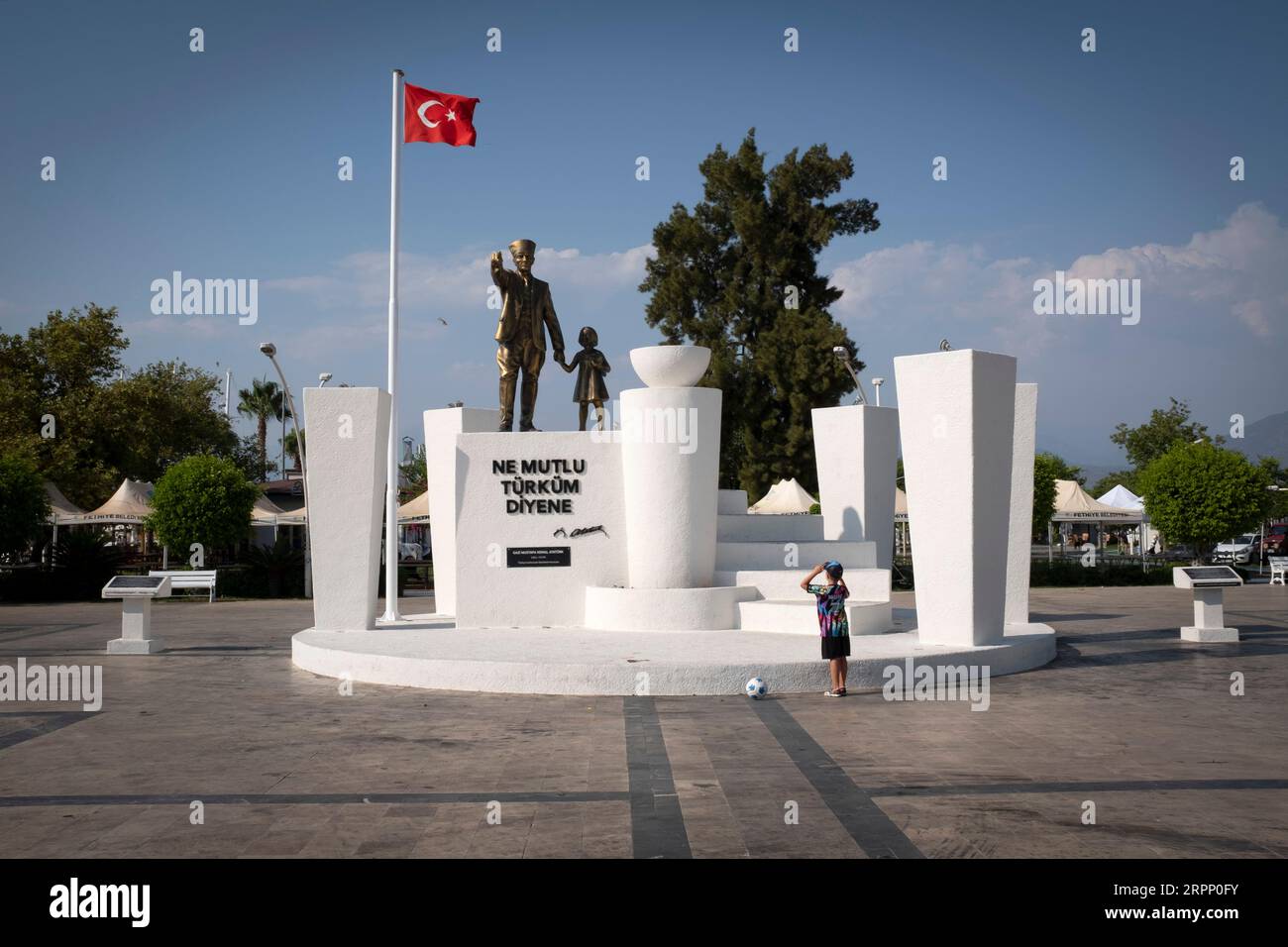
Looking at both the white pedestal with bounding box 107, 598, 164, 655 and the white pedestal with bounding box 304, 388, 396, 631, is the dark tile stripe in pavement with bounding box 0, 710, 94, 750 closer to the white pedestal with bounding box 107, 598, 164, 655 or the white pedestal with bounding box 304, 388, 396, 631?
the white pedestal with bounding box 304, 388, 396, 631

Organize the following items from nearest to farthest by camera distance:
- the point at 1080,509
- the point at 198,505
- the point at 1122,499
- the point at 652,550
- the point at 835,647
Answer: the point at 835,647
the point at 652,550
the point at 198,505
the point at 1080,509
the point at 1122,499

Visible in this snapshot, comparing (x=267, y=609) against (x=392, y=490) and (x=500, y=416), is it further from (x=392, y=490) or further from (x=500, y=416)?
(x=500, y=416)

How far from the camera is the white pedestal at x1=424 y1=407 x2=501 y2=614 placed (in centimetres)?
1794

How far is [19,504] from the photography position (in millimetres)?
29656

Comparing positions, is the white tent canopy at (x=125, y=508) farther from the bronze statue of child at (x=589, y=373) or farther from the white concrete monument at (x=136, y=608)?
the bronze statue of child at (x=589, y=373)

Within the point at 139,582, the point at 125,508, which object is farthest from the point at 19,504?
the point at 139,582

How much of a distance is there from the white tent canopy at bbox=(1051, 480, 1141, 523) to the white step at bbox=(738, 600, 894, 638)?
23.6 meters

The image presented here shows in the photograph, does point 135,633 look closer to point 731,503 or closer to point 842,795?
point 731,503

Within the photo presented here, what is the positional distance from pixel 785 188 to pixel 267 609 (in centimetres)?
2358

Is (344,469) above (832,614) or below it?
above

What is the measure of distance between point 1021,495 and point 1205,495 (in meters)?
20.3

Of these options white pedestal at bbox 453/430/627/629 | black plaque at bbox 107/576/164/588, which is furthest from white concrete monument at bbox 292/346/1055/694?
black plaque at bbox 107/576/164/588

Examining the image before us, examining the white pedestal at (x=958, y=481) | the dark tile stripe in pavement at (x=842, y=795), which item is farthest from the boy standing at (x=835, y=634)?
the white pedestal at (x=958, y=481)

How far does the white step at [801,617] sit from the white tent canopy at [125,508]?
24.7 meters
